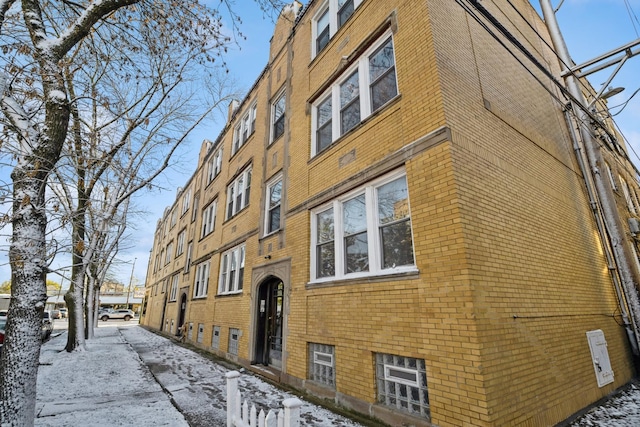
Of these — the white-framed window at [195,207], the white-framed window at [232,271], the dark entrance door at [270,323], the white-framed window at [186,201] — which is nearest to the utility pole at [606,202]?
the dark entrance door at [270,323]

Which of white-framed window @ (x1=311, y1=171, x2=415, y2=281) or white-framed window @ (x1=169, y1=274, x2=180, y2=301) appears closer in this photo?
white-framed window @ (x1=311, y1=171, x2=415, y2=281)

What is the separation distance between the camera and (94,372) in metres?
9.05

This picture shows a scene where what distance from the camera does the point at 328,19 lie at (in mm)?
9609

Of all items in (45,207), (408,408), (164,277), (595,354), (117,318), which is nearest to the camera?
(45,207)

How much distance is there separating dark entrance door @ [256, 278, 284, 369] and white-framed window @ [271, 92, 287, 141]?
16.9 ft

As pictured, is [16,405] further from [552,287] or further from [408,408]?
[552,287]

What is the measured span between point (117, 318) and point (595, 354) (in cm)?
5585

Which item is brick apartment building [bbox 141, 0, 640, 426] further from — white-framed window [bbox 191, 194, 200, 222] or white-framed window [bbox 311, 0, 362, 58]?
white-framed window [bbox 191, 194, 200, 222]

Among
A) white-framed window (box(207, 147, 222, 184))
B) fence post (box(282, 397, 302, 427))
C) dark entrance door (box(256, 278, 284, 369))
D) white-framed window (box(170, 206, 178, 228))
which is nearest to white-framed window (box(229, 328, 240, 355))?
dark entrance door (box(256, 278, 284, 369))

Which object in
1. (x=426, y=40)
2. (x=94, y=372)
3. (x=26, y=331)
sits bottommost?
(x=94, y=372)

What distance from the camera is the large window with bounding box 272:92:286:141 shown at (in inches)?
439

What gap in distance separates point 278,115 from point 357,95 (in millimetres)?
4911

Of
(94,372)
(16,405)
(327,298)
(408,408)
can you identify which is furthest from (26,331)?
(94,372)

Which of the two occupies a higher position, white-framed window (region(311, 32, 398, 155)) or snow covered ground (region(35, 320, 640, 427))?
white-framed window (region(311, 32, 398, 155))
